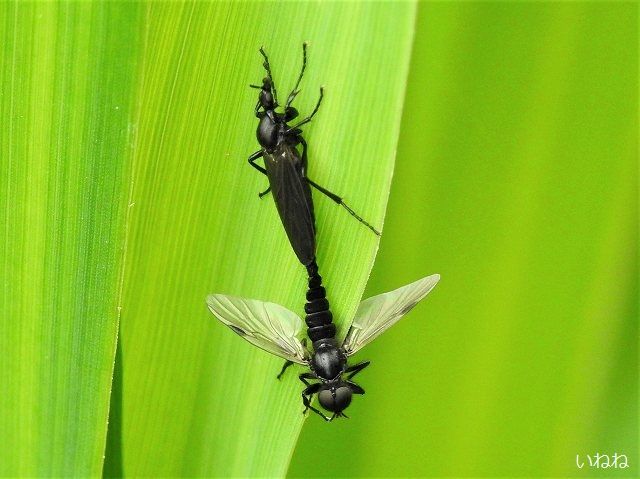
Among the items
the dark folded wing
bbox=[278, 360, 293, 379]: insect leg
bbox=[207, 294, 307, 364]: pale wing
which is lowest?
bbox=[278, 360, 293, 379]: insect leg

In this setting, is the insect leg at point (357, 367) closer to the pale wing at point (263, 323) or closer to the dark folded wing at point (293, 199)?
the pale wing at point (263, 323)

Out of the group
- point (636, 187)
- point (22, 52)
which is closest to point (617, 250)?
point (636, 187)

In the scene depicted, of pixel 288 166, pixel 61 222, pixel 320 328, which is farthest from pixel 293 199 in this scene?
pixel 61 222

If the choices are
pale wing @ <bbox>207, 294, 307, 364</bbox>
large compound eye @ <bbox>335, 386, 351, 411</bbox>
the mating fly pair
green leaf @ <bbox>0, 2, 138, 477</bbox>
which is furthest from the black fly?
large compound eye @ <bbox>335, 386, 351, 411</bbox>

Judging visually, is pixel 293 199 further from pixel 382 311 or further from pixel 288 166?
pixel 382 311

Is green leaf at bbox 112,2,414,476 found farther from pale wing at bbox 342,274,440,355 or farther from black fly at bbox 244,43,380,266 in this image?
pale wing at bbox 342,274,440,355

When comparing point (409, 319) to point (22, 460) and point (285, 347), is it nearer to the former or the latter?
point (285, 347)

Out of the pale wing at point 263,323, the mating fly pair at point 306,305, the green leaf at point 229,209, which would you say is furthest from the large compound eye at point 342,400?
the green leaf at point 229,209
